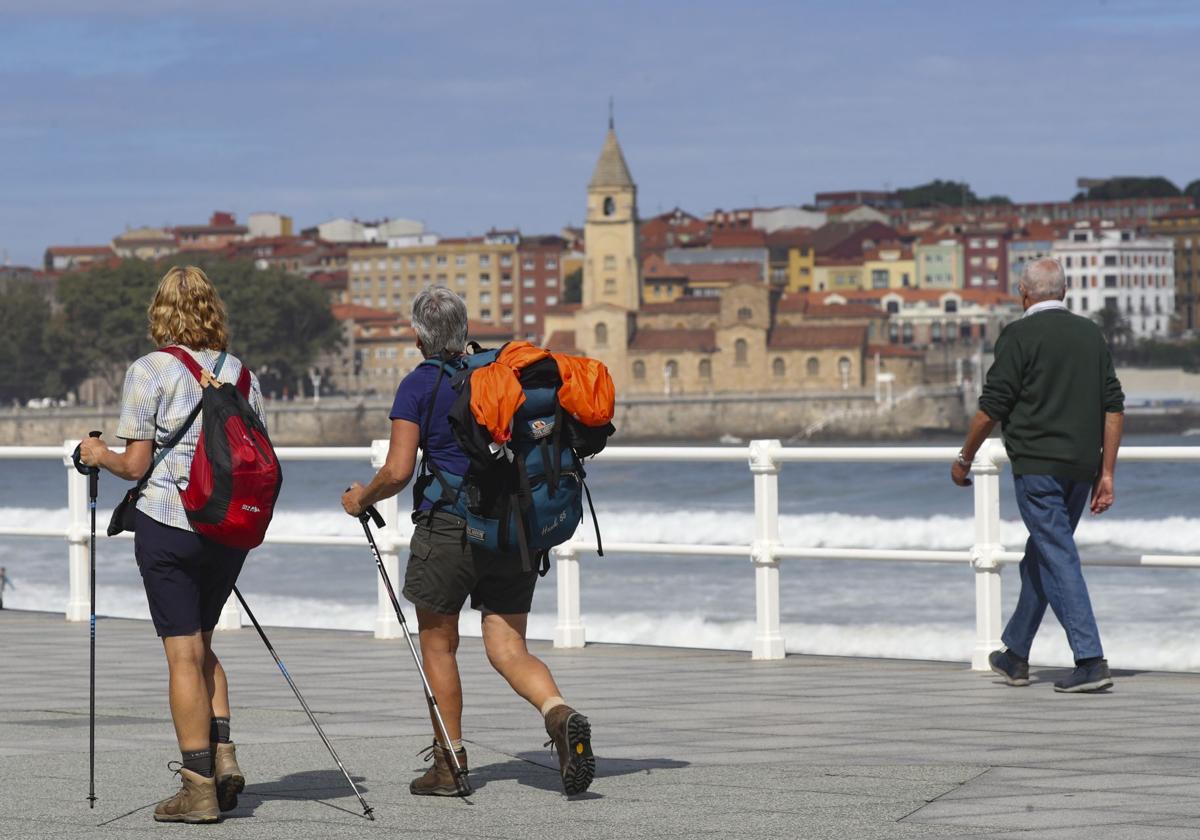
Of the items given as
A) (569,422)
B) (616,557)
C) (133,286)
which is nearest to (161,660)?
(569,422)

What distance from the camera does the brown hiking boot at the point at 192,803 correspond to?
4.48m

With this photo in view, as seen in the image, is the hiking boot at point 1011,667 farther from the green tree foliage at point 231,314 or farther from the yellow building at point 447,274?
the yellow building at point 447,274

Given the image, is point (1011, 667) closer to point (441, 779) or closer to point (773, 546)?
point (773, 546)

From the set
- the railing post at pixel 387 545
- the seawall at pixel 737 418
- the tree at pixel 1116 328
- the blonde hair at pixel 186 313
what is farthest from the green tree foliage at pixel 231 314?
the blonde hair at pixel 186 313

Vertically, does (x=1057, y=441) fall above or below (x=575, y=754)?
above

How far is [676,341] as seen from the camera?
127 metres

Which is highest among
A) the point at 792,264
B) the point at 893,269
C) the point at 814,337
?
the point at 792,264

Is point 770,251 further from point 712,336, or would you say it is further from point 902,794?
point 902,794

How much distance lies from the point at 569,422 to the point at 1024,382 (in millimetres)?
2265

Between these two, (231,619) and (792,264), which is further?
(792,264)

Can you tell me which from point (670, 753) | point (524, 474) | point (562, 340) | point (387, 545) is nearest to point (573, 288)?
point (562, 340)

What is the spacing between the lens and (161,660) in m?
7.87

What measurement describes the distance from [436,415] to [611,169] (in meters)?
135

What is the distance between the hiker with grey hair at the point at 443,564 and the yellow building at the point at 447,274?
164671 millimetres
